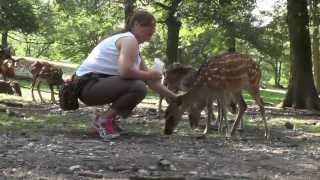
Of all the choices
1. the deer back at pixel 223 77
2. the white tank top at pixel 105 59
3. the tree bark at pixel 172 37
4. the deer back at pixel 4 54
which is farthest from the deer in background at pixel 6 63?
the white tank top at pixel 105 59

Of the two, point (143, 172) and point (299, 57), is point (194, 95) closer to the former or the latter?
point (143, 172)

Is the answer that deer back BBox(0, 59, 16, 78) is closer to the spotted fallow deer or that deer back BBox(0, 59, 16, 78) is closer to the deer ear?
the spotted fallow deer

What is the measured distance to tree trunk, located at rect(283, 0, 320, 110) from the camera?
19.8 meters

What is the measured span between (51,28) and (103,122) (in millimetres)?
52423

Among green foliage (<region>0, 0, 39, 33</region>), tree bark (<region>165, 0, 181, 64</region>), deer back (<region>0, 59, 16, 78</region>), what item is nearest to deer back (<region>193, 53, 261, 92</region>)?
deer back (<region>0, 59, 16, 78</region>)

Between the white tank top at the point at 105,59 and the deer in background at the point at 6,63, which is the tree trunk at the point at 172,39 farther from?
the white tank top at the point at 105,59

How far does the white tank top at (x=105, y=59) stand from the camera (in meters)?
8.04

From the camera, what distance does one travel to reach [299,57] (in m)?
20.4

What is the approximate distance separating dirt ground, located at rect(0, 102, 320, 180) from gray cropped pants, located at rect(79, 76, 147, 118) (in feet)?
1.50

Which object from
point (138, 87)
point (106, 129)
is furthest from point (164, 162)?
point (106, 129)

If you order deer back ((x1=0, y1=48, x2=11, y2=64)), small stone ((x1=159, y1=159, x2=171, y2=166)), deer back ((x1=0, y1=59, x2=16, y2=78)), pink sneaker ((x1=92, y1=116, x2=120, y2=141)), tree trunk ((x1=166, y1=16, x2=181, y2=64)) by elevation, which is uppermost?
tree trunk ((x1=166, y1=16, x2=181, y2=64))

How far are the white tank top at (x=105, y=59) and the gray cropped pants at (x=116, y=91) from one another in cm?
13

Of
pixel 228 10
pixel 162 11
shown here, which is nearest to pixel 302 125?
pixel 228 10

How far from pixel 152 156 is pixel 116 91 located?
1.45 metres
